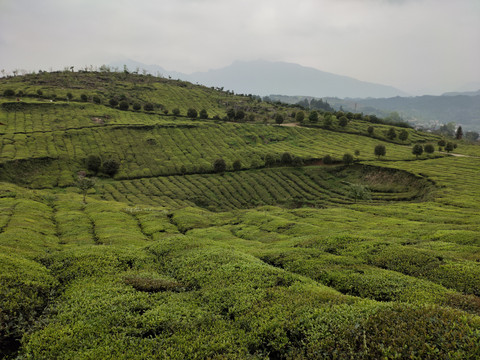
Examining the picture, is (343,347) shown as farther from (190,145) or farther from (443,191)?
(190,145)

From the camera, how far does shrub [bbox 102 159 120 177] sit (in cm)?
8900

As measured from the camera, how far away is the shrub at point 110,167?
89000mm

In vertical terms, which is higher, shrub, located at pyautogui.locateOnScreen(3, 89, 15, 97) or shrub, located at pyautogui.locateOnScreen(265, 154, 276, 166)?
shrub, located at pyautogui.locateOnScreen(3, 89, 15, 97)

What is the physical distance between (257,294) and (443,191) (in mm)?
61957

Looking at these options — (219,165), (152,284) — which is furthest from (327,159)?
(152,284)

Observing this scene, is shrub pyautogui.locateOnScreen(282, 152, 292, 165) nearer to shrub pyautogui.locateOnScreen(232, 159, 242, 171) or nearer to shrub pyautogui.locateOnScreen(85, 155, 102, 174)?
shrub pyautogui.locateOnScreen(232, 159, 242, 171)

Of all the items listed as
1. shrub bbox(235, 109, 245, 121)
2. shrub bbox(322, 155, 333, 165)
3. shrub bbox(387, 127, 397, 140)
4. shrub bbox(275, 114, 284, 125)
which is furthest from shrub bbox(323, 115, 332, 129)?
shrub bbox(322, 155, 333, 165)

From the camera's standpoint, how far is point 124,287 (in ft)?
51.8

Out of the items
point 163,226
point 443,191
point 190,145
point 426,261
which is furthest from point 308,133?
point 426,261

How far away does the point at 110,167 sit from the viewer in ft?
293

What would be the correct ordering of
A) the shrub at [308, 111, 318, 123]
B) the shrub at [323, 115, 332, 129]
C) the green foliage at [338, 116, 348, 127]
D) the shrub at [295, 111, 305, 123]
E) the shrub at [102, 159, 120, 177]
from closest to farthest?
the shrub at [102, 159, 120, 177]
the green foliage at [338, 116, 348, 127]
the shrub at [323, 115, 332, 129]
the shrub at [308, 111, 318, 123]
the shrub at [295, 111, 305, 123]

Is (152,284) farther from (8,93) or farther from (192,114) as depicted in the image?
(8,93)

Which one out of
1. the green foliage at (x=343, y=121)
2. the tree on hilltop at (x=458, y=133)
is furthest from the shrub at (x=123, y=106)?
the tree on hilltop at (x=458, y=133)

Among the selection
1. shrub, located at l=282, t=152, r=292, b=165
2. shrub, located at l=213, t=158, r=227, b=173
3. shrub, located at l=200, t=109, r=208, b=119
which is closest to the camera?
shrub, located at l=213, t=158, r=227, b=173
